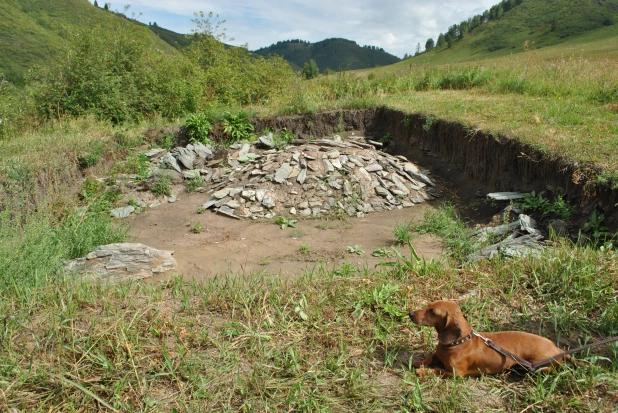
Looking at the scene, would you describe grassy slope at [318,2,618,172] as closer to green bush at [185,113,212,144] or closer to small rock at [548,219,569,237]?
small rock at [548,219,569,237]

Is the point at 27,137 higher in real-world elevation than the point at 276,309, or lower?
higher

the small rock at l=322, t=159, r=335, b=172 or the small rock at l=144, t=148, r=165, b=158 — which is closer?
the small rock at l=322, t=159, r=335, b=172

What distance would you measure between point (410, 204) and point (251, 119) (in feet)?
18.2

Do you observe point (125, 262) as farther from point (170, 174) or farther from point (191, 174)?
point (191, 174)

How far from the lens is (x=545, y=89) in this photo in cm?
978

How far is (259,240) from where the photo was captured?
6.84 meters

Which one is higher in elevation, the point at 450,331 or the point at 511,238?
the point at 450,331

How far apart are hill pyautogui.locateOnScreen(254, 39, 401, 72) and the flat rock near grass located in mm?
136126

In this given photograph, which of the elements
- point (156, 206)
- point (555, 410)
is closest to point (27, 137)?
point (156, 206)

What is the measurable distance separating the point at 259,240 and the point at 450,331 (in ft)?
15.8

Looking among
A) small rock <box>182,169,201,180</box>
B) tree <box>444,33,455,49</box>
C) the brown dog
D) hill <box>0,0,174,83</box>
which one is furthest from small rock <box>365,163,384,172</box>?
tree <box>444,33,455,49</box>

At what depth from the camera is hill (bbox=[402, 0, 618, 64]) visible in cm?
5281

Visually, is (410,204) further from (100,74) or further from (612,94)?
(100,74)

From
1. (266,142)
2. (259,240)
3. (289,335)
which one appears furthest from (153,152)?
(289,335)
